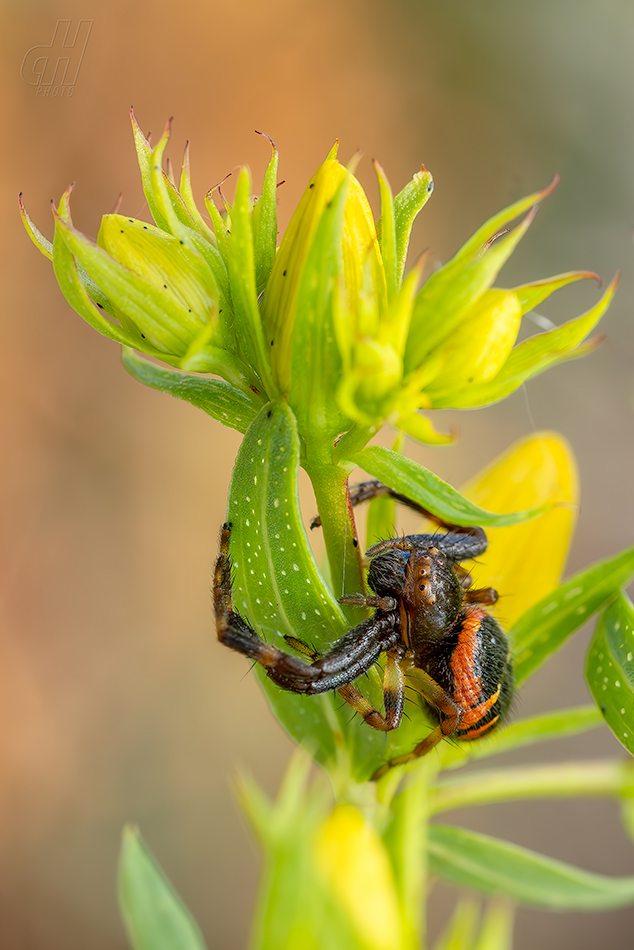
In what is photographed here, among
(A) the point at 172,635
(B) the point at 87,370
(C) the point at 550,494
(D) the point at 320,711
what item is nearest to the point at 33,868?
(A) the point at 172,635

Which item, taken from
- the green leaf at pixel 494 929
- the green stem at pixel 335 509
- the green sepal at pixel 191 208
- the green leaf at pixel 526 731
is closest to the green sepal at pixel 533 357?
the green stem at pixel 335 509

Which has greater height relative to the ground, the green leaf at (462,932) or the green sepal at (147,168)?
the green sepal at (147,168)

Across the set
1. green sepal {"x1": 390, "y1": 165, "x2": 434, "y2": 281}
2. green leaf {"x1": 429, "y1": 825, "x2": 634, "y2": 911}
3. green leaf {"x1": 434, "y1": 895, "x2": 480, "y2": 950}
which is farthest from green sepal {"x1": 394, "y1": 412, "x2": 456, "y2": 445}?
green leaf {"x1": 429, "y1": 825, "x2": 634, "y2": 911}

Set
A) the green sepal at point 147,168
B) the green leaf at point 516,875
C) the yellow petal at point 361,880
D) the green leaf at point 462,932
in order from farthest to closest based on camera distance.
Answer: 1. the green leaf at point 516,875
2. the green sepal at point 147,168
3. the green leaf at point 462,932
4. the yellow petal at point 361,880

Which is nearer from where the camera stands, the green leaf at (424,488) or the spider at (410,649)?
the green leaf at (424,488)

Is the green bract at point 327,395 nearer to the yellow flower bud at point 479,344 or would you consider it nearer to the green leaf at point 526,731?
the yellow flower bud at point 479,344

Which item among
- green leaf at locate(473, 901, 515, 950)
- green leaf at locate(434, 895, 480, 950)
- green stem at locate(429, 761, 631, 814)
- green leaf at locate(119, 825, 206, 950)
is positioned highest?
green leaf at locate(473, 901, 515, 950)

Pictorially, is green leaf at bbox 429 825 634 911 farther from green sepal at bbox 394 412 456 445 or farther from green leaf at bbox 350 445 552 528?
green sepal at bbox 394 412 456 445
